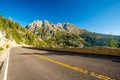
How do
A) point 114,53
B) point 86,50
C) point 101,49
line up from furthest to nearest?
point 86,50, point 101,49, point 114,53

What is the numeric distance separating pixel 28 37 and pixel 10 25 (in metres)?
30.4

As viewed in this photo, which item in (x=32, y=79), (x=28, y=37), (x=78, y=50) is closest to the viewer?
(x=32, y=79)

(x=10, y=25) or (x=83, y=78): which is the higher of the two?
(x=10, y=25)

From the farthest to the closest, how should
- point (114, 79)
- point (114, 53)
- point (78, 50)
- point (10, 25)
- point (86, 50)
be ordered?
point (10, 25) → point (78, 50) → point (86, 50) → point (114, 53) → point (114, 79)

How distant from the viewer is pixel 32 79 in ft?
21.6

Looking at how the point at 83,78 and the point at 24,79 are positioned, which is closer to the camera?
the point at 83,78

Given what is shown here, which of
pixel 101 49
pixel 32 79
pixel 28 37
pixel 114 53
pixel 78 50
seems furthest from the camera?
pixel 28 37

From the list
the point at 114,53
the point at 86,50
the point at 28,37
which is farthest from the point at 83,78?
the point at 28,37

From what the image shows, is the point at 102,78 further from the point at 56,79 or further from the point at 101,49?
the point at 101,49

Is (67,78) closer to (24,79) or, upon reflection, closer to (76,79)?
(76,79)

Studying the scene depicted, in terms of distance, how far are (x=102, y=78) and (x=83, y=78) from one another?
78cm

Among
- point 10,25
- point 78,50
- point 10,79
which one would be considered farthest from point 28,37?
point 10,79

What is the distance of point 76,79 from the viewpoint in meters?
5.99

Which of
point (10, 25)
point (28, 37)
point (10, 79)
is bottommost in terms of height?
point (10, 79)
